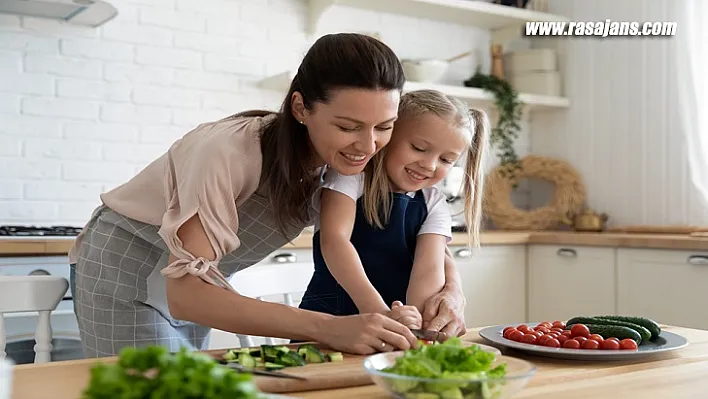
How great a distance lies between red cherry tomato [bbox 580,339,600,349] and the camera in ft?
4.43

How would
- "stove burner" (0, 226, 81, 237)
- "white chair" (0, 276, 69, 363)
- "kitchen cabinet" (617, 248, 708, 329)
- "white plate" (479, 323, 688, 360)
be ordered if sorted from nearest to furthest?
"white plate" (479, 323, 688, 360) → "white chair" (0, 276, 69, 363) → "stove burner" (0, 226, 81, 237) → "kitchen cabinet" (617, 248, 708, 329)

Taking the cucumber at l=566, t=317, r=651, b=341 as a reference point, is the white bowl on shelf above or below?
above

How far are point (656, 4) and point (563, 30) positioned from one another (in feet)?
1.77

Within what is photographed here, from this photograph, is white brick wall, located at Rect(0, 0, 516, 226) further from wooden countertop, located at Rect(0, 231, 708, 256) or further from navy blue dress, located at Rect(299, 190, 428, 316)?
navy blue dress, located at Rect(299, 190, 428, 316)

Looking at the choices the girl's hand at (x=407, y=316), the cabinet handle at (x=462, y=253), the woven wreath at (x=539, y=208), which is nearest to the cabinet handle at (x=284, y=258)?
the cabinet handle at (x=462, y=253)

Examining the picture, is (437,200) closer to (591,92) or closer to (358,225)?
(358,225)

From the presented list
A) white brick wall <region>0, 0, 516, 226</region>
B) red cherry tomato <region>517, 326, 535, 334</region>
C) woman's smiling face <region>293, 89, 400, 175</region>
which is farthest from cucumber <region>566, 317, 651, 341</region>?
white brick wall <region>0, 0, 516, 226</region>

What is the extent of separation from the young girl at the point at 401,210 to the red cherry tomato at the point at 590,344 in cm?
39

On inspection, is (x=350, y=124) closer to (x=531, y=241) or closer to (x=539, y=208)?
(x=531, y=241)

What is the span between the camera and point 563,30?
4309mm

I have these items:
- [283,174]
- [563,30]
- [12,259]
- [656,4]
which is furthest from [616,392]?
[563,30]

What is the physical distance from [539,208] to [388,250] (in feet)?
7.95

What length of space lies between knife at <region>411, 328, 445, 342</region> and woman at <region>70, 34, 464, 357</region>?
0.24 feet

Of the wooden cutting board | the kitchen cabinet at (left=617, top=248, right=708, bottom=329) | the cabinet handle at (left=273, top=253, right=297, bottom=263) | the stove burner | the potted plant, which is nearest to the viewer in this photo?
the wooden cutting board
